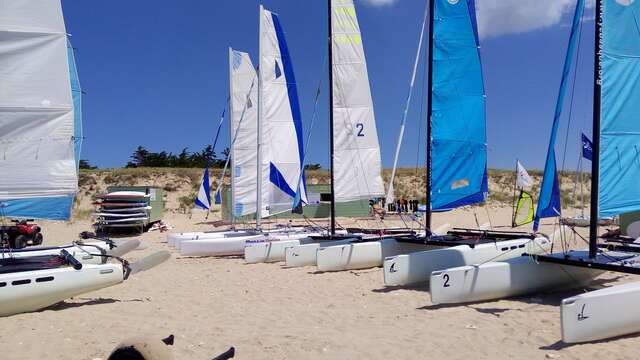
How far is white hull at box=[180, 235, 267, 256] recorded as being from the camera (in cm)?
1145

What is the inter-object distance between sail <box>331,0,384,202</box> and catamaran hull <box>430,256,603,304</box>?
5480 millimetres

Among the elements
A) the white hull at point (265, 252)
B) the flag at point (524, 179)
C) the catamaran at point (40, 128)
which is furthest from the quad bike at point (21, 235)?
the flag at point (524, 179)

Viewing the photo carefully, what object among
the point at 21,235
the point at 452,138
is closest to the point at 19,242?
the point at 21,235

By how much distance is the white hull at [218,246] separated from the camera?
11453 mm

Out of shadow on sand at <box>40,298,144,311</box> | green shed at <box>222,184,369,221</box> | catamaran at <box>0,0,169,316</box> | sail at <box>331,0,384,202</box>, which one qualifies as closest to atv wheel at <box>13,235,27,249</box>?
catamaran at <box>0,0,169,316</box>

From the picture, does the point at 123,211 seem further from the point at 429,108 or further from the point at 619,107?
the point at 619,107

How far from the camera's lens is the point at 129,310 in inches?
247

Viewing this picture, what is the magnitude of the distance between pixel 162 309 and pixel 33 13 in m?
4.82

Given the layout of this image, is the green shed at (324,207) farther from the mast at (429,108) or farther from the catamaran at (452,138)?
the mast at (429,108)

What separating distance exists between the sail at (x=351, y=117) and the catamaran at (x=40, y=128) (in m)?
5.77

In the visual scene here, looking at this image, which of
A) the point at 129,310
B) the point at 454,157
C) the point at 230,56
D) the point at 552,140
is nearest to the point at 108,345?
the point at 129,310

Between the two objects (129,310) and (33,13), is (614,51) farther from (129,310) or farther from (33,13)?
(33,13)

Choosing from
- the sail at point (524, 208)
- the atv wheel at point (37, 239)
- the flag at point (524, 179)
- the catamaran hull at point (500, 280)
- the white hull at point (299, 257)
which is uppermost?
the flag at point (524, 179)

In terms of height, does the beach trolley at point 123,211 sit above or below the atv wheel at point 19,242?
above
